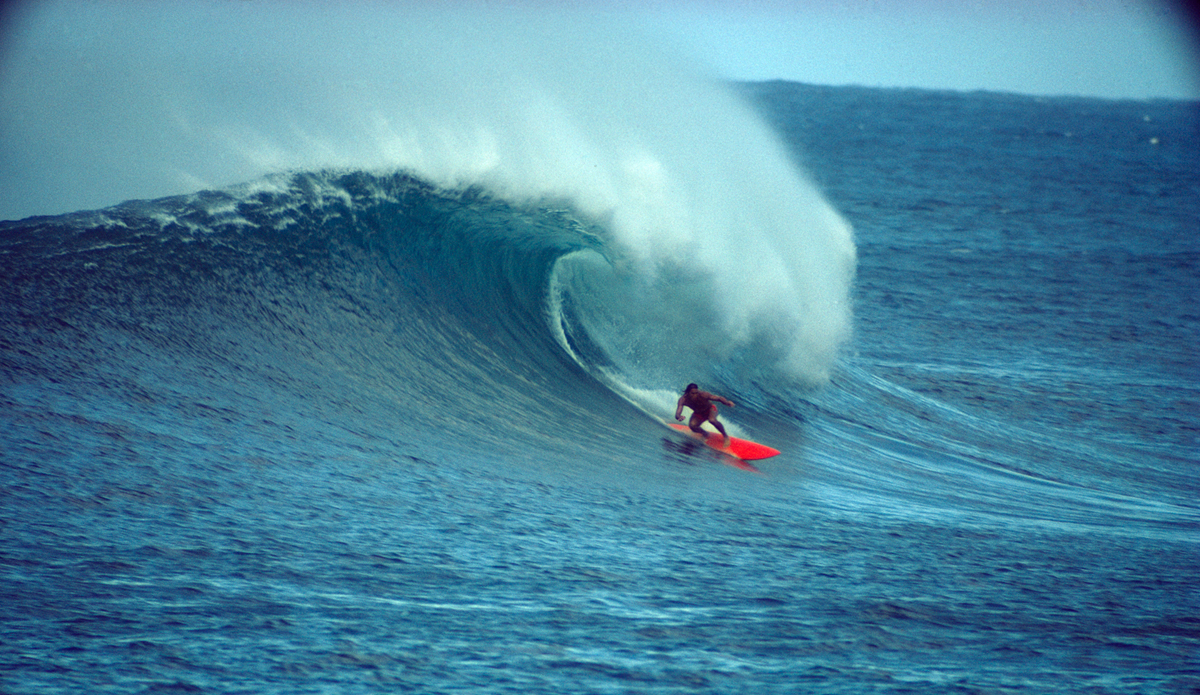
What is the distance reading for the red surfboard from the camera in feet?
25.3

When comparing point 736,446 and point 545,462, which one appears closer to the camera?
point 545,462

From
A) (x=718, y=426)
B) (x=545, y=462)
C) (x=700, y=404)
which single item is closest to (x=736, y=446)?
(x=718, y=426)

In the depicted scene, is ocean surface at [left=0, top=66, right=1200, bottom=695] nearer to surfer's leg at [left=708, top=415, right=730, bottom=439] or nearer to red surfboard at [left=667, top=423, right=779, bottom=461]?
red surfboard at [left=667, top=423, right=779, bottom=461]

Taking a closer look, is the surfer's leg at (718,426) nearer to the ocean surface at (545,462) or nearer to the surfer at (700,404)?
the surfer at (700,404)

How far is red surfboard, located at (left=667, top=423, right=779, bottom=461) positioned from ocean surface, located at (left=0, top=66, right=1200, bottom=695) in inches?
7.5

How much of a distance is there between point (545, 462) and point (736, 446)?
6.60 feet

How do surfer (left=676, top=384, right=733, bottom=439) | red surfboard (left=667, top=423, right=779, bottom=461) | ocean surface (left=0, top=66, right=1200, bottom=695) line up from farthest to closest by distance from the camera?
surfer (left=676, top=384, right=733, bottom=439)
red surfboard (left=667, top=423, right=779, bottom=461)
ocean surface (left=0, top=66, right=1200, bottom=695)

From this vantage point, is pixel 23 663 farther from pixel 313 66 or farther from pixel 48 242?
pixel 313 66

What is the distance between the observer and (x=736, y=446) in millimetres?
7887

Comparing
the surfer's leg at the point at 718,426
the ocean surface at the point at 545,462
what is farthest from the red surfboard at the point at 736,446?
the ocean surface at the point at 545,462

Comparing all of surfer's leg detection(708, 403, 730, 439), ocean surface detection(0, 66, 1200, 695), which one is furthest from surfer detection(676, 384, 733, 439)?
ocean surface detection(0, 66, 1200, 695)

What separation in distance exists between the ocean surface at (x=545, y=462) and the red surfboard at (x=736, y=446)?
0.19 meters

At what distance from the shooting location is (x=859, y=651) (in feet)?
13.3

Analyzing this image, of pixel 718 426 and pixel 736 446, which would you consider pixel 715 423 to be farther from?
pixel 736 446
